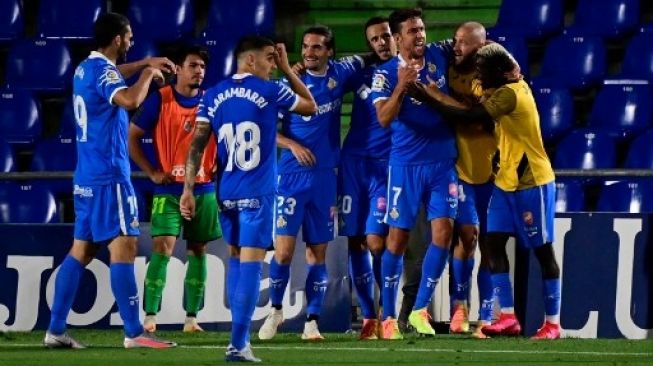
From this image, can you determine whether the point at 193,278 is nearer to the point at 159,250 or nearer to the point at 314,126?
the point at 159,250

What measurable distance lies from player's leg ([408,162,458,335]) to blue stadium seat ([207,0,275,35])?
427 centimetres

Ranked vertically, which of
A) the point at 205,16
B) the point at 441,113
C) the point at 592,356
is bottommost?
the point at 592,356

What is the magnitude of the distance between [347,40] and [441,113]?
4.55m

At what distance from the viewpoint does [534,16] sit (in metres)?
14.3

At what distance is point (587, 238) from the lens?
36.5 ft

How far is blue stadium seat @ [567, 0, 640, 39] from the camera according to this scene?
1408cm

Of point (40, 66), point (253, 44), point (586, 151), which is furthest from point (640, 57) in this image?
point (253, 44)

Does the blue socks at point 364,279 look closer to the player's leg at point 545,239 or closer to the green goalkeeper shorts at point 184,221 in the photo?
the player's leg at point 545,239

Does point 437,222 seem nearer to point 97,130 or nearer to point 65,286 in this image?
point 97,130

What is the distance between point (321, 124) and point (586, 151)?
11.4 feet

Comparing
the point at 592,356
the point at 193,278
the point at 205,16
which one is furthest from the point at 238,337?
the point at 205,16

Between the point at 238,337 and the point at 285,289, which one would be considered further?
the point at 285,289

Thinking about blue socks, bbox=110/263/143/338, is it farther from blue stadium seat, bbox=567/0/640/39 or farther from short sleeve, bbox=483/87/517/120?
blue stadium seat, bbox=567/0/640/39

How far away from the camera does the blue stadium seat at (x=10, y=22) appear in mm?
14539
